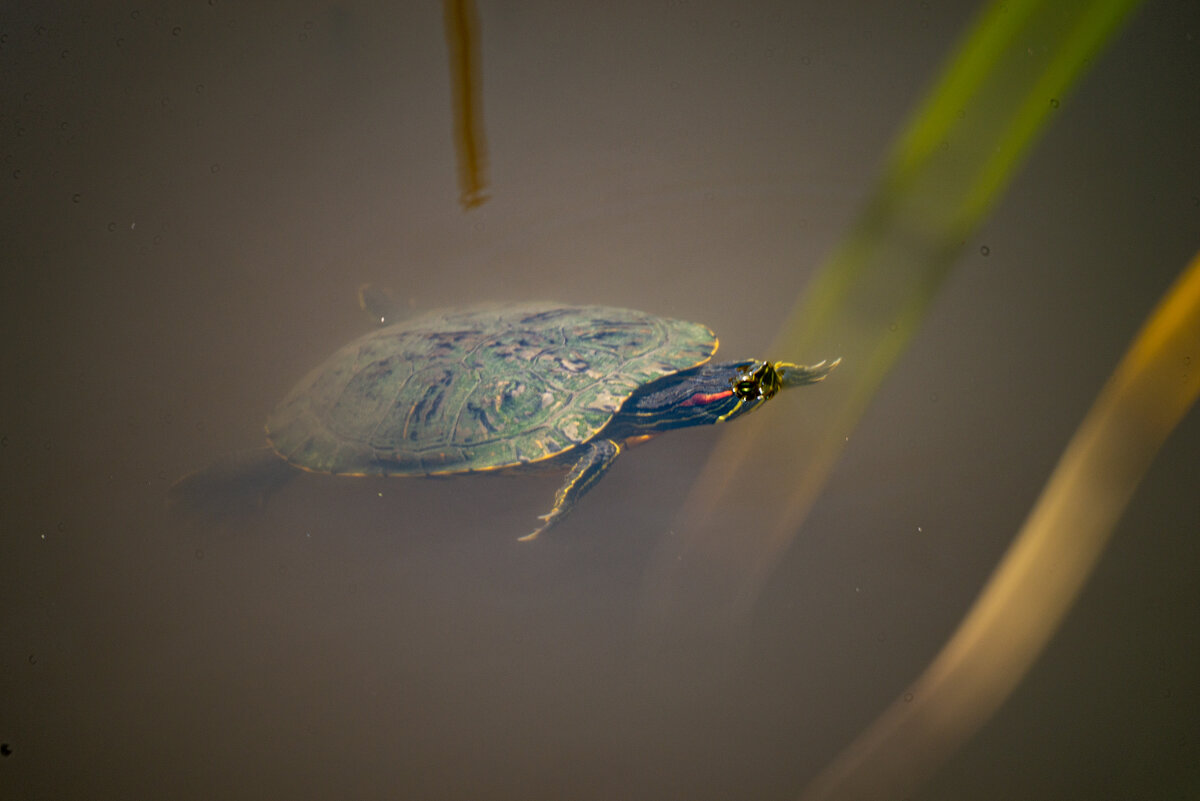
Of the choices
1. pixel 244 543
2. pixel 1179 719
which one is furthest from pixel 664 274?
pixel 1179 719

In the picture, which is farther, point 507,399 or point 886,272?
point 886,272

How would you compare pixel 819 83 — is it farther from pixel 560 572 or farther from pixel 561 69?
pixel 560 572

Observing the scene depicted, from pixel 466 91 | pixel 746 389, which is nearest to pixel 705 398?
pixel 746 389

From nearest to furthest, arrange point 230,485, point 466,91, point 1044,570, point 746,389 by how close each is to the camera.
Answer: point 1044,570, point 746,389, point 230,485, point 466,91

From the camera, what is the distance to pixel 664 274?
3115 mm

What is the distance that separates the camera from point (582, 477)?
7.63ft

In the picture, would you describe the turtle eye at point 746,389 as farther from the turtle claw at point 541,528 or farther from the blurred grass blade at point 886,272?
the turtle claw at point 541,528

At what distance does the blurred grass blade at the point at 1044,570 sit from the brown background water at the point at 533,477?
6cm

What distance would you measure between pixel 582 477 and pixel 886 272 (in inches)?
73.4

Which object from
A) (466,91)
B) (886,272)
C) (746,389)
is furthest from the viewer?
(466,91)

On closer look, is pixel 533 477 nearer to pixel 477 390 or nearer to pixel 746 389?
pixel 477 390

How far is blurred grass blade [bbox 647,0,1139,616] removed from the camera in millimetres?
2305

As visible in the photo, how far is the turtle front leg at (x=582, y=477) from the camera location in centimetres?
230

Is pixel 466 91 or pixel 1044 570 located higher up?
pixel 466 91
